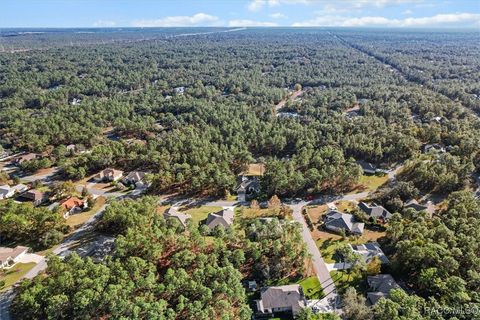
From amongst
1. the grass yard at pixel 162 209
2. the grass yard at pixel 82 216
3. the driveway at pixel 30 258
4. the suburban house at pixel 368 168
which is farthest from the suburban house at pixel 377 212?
the driveway at pixel 30 258

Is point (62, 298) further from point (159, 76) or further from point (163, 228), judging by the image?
point (159, 76)

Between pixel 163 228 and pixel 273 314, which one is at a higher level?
pixel 163 228

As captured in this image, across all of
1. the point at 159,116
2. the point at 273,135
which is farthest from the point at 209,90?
the point at 273,135

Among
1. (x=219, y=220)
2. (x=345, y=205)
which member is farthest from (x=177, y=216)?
(x=345, y=205)

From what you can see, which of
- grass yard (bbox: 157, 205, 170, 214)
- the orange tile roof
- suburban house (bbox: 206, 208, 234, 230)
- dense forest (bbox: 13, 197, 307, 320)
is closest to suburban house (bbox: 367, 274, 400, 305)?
dense forest (bbox: 13, 197, 307, 320)

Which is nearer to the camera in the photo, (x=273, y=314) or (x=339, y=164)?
(x=273, y=314)

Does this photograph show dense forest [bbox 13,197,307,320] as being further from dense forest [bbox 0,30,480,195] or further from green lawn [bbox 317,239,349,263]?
dense forest [bbox 0,30,480,195]
